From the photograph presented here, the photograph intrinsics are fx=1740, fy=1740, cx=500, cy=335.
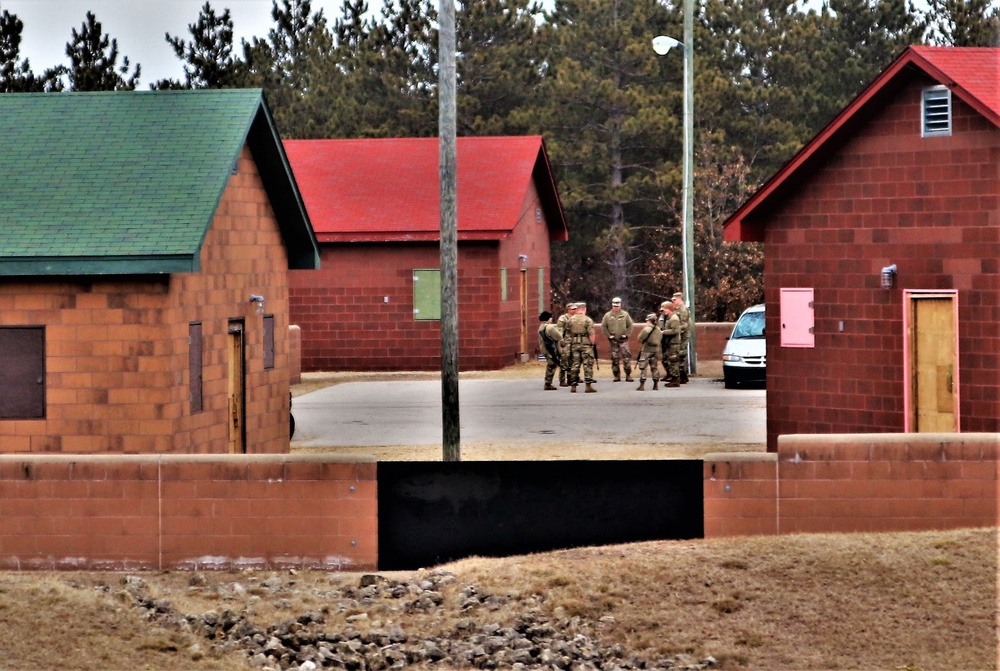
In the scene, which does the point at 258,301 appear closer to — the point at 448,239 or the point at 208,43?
the point at 448,239

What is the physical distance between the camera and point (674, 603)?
1330cm

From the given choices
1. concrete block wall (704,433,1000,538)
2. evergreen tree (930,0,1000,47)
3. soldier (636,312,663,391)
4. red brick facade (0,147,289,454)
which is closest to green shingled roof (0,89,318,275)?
red brick facade (0,147,289,454)

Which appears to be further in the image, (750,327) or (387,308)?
(387,308)

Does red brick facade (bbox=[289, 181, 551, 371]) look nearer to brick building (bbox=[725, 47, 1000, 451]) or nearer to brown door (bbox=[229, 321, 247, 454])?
brown door (bbox=[229, 321, 247, 454])

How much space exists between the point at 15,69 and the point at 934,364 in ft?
79.1

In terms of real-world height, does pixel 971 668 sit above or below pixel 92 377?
below

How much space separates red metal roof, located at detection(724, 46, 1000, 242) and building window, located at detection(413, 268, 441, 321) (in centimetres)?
1743

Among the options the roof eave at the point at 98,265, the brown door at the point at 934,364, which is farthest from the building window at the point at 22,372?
the brown door at the point at 934,364

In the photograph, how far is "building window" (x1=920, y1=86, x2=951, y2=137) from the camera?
2017cm

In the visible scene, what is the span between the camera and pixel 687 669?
472 inches

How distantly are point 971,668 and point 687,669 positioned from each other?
193 centimetres

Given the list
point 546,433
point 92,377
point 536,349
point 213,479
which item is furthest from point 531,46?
point 213,479

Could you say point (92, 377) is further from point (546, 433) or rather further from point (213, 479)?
point (546, 433)

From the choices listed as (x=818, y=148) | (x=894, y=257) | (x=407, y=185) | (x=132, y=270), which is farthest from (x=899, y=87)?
(x=407, y=185)
